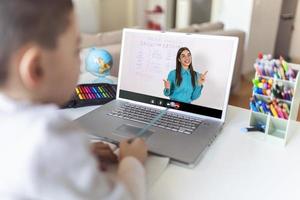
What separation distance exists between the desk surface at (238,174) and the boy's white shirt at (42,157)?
21cm

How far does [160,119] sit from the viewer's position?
0.92 metres

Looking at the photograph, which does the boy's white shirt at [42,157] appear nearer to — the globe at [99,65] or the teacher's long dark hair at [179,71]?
the teacher's long dark hair at [179,71]

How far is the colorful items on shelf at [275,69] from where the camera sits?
0.82 m

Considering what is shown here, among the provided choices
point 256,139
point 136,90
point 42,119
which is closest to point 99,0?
point 136,90

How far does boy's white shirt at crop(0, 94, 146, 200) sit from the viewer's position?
0.45m

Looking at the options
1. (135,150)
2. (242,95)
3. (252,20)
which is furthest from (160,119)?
(252,20)

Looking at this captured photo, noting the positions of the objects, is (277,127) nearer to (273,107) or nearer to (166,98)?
(273,107)

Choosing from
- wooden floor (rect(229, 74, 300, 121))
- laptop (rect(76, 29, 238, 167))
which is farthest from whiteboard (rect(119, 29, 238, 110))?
wooden floor (rect(229, 74, 300, 121))

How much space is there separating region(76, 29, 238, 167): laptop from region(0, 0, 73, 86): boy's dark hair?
40cm


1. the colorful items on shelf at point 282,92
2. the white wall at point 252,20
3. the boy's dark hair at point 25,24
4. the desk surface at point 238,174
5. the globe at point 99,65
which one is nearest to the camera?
the boy's dark hair at point 25,24

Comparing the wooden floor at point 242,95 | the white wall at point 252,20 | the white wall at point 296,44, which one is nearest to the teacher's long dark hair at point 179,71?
the wooden floor at point 242,95

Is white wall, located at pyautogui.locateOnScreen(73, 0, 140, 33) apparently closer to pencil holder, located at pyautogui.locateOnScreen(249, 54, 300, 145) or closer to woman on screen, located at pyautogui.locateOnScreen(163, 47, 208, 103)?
woman on screen, located at pyautogui.locateOnScreen(163, 47, 208, 103)

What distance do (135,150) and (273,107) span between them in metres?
0.39

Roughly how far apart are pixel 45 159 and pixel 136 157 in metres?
0.28
